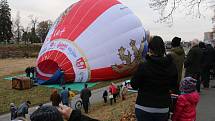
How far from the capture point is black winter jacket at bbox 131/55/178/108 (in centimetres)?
511

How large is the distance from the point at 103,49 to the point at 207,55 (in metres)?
14.2

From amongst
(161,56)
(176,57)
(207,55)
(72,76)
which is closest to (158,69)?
(161,56)

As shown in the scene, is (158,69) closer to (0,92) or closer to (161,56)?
(161,56)

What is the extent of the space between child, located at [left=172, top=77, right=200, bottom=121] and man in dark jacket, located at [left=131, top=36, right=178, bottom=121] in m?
0.73

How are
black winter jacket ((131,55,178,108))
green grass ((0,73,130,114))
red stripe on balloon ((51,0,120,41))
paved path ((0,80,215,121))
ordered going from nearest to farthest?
black winter jacket ((131,55,178,108)), paved path ((0,80,215,121)), green grass ((0,73,130,114)), red stripe on balloon ((51,0,120,41))

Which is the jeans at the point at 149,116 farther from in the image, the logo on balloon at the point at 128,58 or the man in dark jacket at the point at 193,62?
the logo on balloon at the point at 128,58

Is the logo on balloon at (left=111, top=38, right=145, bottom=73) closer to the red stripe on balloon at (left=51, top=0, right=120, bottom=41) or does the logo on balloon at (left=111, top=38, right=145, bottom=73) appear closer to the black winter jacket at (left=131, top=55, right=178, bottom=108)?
the red stripe on balloon at (left=51, top=0, right=120, bottom=41)

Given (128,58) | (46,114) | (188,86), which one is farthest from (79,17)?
(46,114)

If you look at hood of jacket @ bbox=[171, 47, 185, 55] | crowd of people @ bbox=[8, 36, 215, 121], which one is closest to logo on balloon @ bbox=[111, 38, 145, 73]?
hood of jacket @ bbox=[171, 47, 185, 55]

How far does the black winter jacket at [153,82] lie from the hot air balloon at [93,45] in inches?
863

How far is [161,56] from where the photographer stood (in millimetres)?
5230

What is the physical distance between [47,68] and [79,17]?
4.11m

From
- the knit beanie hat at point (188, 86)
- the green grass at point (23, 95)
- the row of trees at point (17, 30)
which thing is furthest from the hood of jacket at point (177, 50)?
the row of trees at point (17, 30)

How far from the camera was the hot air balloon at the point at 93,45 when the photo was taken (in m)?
Answer: 27.2
